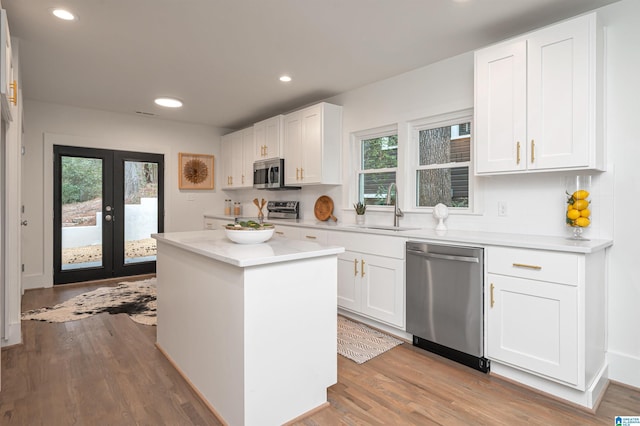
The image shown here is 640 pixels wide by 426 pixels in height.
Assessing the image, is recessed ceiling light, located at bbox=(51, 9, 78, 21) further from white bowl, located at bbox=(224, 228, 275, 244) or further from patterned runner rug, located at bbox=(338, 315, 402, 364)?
patterned runner rug, located at bbox=(338, 315, 402, 364)

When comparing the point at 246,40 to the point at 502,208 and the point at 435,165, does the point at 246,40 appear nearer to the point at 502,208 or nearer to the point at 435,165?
the point at 435,165

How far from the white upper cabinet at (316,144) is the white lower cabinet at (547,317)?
2.23m

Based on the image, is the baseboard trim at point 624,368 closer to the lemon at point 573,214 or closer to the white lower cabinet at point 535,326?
the white lower cabinet at point 535,326

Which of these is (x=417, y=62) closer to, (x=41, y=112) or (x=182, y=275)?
(x=182, y=275)

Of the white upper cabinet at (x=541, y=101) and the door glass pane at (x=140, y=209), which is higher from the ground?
the white upper cabinet at (x=541, y=101)

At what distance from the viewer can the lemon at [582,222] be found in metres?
2.26

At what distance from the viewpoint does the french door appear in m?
4.92

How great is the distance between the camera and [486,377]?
240 centimetres

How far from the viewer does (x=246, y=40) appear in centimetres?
290

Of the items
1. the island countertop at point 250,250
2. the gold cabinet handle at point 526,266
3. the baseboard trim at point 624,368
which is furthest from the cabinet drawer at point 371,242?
→ the baseboard trim at point 624,368

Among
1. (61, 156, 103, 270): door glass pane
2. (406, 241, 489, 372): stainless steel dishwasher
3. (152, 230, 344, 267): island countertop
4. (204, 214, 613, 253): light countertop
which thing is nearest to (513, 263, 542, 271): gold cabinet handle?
(204, 214, 613, 253): light countertop

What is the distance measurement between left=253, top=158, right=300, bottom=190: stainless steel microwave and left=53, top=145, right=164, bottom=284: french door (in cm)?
173

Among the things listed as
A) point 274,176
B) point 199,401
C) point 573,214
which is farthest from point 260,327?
point 274,176

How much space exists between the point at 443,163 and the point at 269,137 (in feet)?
8.39
